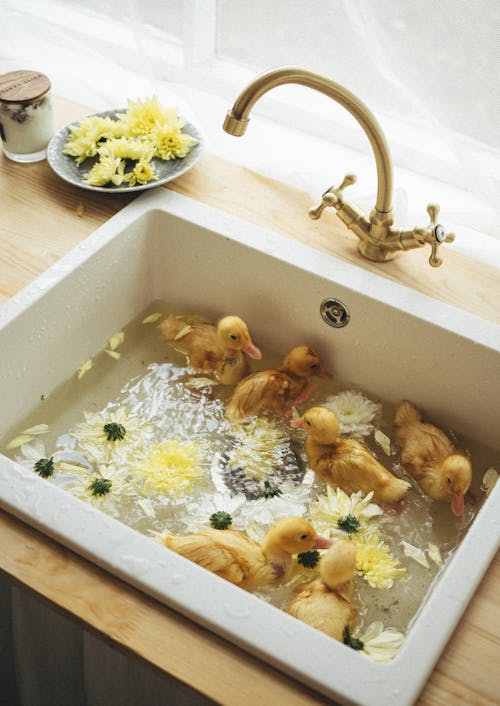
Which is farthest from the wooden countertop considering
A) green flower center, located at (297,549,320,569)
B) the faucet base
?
green flower center, located at (297,549,320,569)

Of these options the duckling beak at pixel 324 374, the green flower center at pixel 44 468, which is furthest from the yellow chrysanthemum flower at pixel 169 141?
the green flower center at pixel 44 468

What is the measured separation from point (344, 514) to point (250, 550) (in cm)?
16

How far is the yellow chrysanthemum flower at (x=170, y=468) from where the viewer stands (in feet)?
3.73

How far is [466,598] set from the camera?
0.88 m

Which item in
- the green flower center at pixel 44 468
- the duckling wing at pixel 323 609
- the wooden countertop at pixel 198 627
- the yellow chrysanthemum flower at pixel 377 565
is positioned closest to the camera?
the wooden countertop at pixel 198 627

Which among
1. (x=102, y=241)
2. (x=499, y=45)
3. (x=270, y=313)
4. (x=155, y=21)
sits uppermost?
(x=499, y=45)

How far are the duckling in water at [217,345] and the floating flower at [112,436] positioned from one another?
15cm

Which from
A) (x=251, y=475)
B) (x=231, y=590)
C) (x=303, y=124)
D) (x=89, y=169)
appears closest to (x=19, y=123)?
(x=89, y=169)

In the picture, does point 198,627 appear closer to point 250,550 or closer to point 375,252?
point 250,550

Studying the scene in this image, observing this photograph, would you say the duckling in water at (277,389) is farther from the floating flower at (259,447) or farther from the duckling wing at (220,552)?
the duckling wing at (220,552)

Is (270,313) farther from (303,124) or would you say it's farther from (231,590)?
(231,590)

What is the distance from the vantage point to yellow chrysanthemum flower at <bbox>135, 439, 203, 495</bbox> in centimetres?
114

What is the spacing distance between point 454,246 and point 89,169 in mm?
605

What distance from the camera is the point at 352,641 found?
94 centimetres
